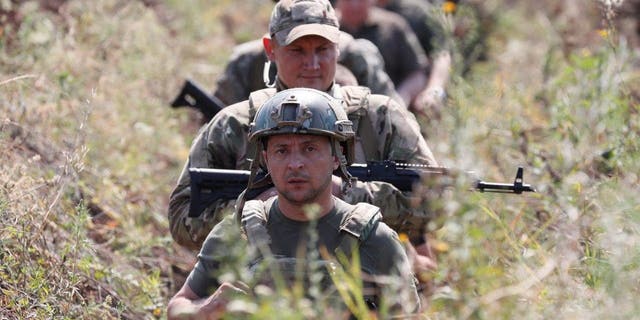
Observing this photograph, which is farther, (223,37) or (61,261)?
(223,37)

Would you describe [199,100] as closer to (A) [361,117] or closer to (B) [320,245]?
(A) [361,117]

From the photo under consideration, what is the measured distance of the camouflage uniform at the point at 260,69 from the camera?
784 centimetres

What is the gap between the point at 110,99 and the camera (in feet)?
32.4

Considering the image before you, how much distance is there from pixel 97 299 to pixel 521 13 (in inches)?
566

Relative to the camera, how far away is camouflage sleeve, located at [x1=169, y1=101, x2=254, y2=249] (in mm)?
6148

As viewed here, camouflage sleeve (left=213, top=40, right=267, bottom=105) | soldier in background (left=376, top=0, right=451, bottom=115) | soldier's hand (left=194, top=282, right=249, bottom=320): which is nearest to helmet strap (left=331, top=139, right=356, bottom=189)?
soldier's hand (left=194, top=282, right=249, bottom=320)

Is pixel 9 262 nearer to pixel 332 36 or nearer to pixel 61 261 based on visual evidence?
pixel 61 261

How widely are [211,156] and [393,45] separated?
4334mm

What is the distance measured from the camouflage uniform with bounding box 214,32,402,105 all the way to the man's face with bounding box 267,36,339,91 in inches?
56.2

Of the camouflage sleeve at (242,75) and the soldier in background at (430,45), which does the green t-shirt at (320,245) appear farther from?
the camouflage sleeve at (242,75)

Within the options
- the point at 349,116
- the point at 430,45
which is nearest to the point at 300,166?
the point at 349,116

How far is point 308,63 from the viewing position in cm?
628

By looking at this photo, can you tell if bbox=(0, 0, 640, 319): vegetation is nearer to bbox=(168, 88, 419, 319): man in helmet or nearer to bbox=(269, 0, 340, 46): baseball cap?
bbox=(168, 88, 419, 319): man in helmet

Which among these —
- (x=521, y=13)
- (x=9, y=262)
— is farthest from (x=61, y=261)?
(x=521, y=13)
